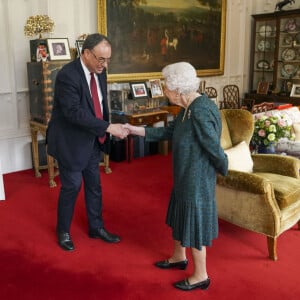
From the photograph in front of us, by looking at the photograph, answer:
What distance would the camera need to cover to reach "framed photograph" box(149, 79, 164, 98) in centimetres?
614

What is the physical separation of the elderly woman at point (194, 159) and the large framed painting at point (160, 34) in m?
3.80

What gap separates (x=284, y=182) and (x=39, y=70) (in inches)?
120

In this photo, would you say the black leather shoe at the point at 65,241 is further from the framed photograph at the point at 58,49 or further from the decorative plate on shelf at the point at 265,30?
the decorative plate on shelf at the point at 265,30

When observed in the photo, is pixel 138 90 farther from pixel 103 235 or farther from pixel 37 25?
pixel 103 235

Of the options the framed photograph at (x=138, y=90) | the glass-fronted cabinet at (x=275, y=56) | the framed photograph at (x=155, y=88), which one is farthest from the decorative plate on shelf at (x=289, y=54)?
the framed photograph at (x=138, y=90)

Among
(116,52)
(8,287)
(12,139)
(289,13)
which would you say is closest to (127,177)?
(12,139)

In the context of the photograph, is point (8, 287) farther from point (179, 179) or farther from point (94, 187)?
point (179, 179)

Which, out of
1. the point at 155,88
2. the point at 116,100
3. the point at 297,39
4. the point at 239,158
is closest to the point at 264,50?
the point at 297,39

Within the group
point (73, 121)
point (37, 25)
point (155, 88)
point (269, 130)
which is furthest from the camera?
point (155, 88)

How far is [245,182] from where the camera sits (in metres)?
3.01

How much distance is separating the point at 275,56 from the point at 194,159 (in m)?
6.24

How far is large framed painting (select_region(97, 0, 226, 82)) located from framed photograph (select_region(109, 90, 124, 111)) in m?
0.29

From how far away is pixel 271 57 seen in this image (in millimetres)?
8250

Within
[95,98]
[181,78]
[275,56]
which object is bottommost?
[95,98]
